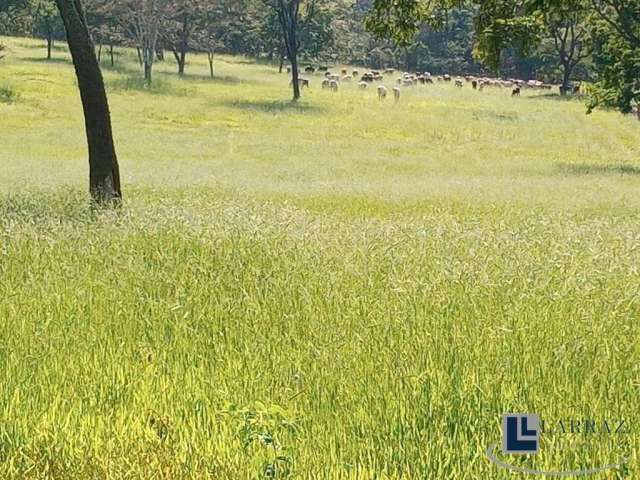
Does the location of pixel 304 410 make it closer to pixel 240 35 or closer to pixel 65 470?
pixel 65 470

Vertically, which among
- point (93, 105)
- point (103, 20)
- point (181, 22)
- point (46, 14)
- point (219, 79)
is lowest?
point (93, 105)

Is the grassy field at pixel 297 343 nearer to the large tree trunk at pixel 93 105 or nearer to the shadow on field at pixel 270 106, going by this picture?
the large tree trunk at pixel 93 105

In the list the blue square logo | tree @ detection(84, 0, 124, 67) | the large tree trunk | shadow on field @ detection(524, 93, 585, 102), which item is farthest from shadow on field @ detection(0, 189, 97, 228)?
shadow on field @ detection(524, 93, 585, 102)

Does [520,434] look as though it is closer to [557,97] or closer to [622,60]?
[622,60]

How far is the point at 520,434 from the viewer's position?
3873mm

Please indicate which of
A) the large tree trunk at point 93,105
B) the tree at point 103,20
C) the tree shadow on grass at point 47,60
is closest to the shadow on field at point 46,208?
the large tree trunk at point 93,105

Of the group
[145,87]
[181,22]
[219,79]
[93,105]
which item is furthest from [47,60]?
[93,105]

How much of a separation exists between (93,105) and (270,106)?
41232 mm

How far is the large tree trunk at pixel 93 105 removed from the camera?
11430 mm

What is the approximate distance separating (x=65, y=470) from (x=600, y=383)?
10.0 ft

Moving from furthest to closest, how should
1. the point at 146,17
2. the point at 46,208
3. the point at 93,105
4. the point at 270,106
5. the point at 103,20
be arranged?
the point at 103,20 → the point at 146,17 → the point at 270,106 → the point at 93,105 → the point at 46,208

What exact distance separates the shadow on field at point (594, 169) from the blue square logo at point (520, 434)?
25658 mm

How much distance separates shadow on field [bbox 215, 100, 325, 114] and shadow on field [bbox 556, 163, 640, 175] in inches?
919

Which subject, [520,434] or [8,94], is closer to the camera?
[520,434]
